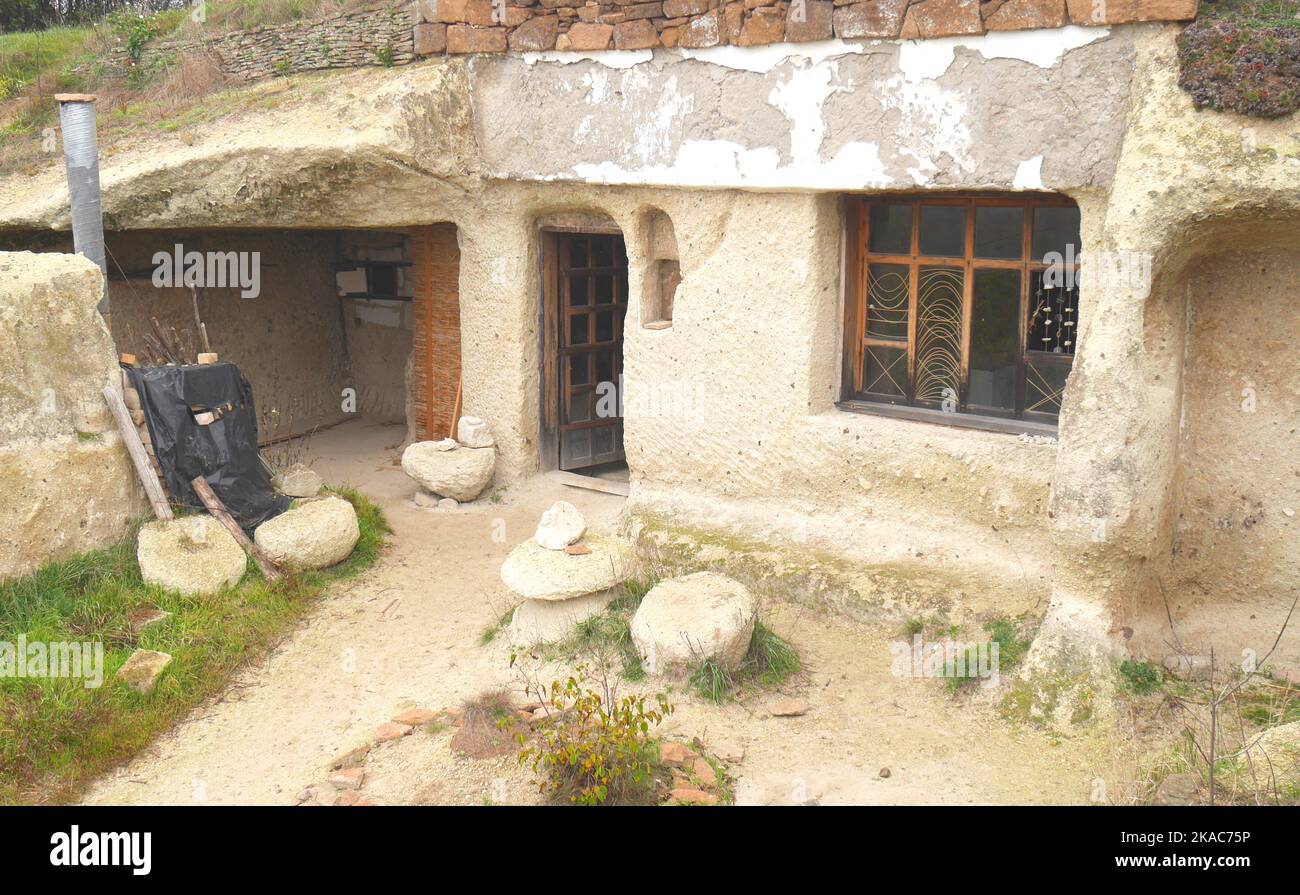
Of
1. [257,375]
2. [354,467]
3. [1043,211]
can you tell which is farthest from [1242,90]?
[257,375]

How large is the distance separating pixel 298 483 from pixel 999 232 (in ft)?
17.6

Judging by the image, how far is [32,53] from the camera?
39.5 feet

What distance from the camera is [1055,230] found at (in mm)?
6844

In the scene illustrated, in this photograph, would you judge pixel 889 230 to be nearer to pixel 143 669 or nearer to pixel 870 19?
pixel 870 19

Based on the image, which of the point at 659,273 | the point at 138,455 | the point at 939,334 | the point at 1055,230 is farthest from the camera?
the point at 659,273

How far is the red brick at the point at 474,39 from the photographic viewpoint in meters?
8.94

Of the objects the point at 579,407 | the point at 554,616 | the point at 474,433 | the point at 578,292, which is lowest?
the point at 554,616

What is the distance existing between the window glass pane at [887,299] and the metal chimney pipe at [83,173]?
16.6 feet

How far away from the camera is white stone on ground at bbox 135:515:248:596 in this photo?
7.67 m

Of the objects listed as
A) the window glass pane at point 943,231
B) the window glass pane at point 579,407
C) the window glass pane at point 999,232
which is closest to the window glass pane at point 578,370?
the window glass pane at point 579,407

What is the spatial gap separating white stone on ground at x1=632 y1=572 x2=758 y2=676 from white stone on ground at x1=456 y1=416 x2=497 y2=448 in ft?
11.0

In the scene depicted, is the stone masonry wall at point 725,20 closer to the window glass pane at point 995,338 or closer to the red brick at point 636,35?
the red brick at point 636,35

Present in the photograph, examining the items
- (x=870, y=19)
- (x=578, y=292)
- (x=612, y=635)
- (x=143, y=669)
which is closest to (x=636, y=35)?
(x=870, y=19)

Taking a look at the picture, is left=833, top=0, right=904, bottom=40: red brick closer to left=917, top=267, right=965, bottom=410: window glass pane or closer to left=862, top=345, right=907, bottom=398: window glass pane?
left=917, top=267, right=965, bottom=410: window glass pane
